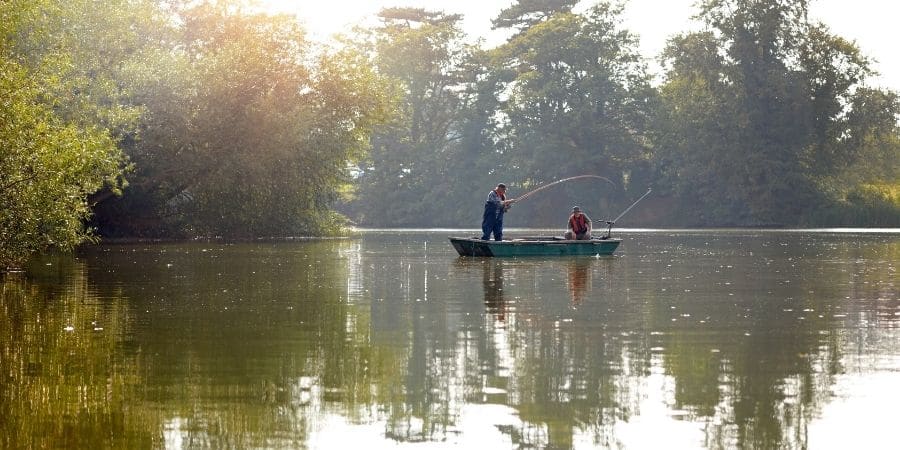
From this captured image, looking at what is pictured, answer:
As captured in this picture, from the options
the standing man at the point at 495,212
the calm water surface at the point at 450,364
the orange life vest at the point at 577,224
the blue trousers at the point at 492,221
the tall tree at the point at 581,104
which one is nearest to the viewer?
the calm water surface at the point at 450,364

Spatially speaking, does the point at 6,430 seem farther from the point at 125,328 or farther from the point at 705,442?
the point at 125,328

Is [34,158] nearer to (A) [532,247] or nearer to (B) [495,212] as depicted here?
(A) [532,247]

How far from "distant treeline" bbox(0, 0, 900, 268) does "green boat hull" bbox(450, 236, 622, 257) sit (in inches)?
404

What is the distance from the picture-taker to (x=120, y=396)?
10.9m

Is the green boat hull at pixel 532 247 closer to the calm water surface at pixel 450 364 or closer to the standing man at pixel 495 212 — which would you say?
the standing man at pixel 495 212

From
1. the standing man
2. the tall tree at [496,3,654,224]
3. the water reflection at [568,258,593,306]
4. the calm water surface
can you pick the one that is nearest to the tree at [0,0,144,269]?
the calm water surface

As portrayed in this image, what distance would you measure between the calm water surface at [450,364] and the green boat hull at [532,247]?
12.4 m

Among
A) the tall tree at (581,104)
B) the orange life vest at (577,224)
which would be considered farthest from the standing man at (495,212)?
the tall tree at (581,104)

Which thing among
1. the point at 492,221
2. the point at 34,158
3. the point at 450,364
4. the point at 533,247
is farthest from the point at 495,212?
the point at 450,364

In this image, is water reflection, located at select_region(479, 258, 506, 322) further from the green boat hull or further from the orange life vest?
the orange life vest

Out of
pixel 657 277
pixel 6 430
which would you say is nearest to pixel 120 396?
pixel 6 430

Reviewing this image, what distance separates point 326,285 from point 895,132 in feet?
278

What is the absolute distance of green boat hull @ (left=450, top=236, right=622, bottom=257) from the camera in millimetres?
39188

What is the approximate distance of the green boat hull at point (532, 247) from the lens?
39.2 meters
